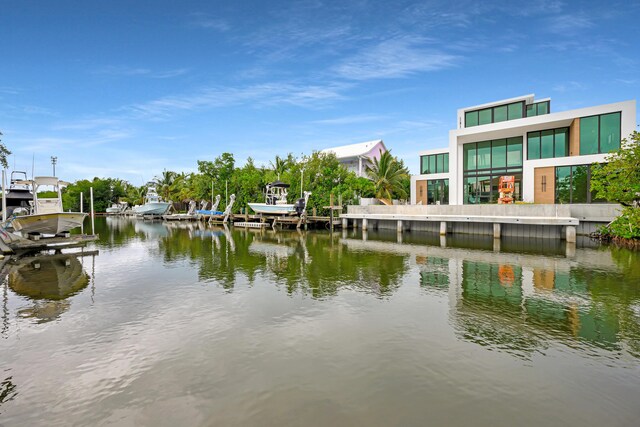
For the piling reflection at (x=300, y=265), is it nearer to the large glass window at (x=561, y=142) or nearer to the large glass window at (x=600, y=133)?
the large glass window at (x=600, y=133)

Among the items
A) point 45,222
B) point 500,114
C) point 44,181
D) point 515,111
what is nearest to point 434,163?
point 500,114

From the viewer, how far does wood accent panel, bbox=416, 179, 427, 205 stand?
4081cm

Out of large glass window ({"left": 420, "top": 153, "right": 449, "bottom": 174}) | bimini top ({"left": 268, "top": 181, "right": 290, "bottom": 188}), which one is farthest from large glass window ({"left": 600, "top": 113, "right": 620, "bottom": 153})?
bimini top ({"left": 268, "top": 181, "right": 290, "bottom": 188})

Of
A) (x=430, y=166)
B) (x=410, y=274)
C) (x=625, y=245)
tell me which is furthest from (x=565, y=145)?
(x=410, y=274)

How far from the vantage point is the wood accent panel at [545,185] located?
27734 mm

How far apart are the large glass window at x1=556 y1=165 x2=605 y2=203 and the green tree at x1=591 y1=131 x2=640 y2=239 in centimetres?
309

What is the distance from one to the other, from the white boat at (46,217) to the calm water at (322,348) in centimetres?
610

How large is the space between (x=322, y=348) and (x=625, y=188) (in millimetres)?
23754

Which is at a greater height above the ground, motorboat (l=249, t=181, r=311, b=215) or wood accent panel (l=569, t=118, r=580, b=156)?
wood accent panel (l=569, t=118, r=580, b=156)

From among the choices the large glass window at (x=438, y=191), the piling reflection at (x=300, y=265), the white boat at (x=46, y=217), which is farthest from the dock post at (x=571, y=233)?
the white boat at (x=46, y=217)

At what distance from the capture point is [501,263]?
1589 centimetres

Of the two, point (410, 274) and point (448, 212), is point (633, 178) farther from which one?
point (410, 274)

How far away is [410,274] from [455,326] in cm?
572

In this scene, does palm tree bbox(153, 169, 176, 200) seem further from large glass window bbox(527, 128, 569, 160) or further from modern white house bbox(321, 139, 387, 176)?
large glass window bbox(527, 128, 569, 160)
